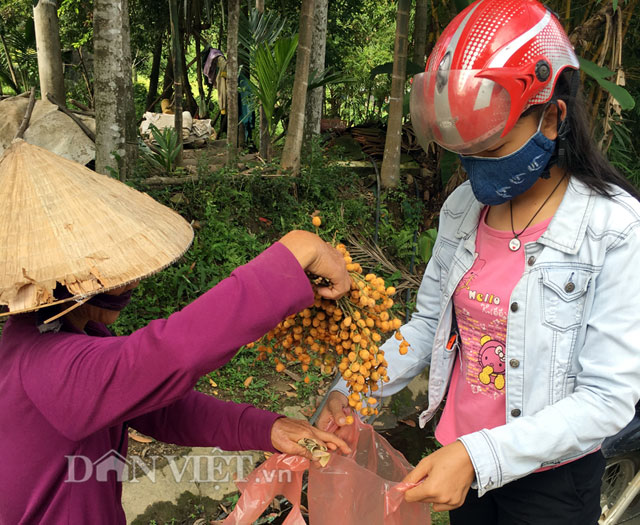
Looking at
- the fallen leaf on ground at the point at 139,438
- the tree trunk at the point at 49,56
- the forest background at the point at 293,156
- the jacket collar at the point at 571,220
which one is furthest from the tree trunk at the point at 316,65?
the jacket collar at the point at 571,220

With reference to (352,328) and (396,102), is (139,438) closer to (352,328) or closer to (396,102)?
(352,328)

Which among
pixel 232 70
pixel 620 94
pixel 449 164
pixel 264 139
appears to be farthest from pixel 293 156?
pixel 620 94

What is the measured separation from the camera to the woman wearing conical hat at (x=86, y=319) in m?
0.92

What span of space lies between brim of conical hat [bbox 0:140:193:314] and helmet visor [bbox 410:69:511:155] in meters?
0.67

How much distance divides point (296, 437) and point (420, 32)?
5918 mm

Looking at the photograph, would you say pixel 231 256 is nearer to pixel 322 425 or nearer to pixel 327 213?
pixel 327 213

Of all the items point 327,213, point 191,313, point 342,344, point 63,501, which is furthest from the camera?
point 327,213

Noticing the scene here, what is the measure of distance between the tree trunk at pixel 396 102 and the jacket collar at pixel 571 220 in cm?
407

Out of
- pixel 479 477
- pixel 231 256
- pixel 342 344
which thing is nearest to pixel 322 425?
pixel 342 344

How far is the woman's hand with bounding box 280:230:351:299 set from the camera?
3.46 feet

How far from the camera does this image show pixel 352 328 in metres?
1.23

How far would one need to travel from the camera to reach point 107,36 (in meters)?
3.83

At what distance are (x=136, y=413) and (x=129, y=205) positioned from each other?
452mm

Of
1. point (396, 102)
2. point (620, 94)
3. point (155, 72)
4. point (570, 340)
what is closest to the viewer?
point (570, 340)
